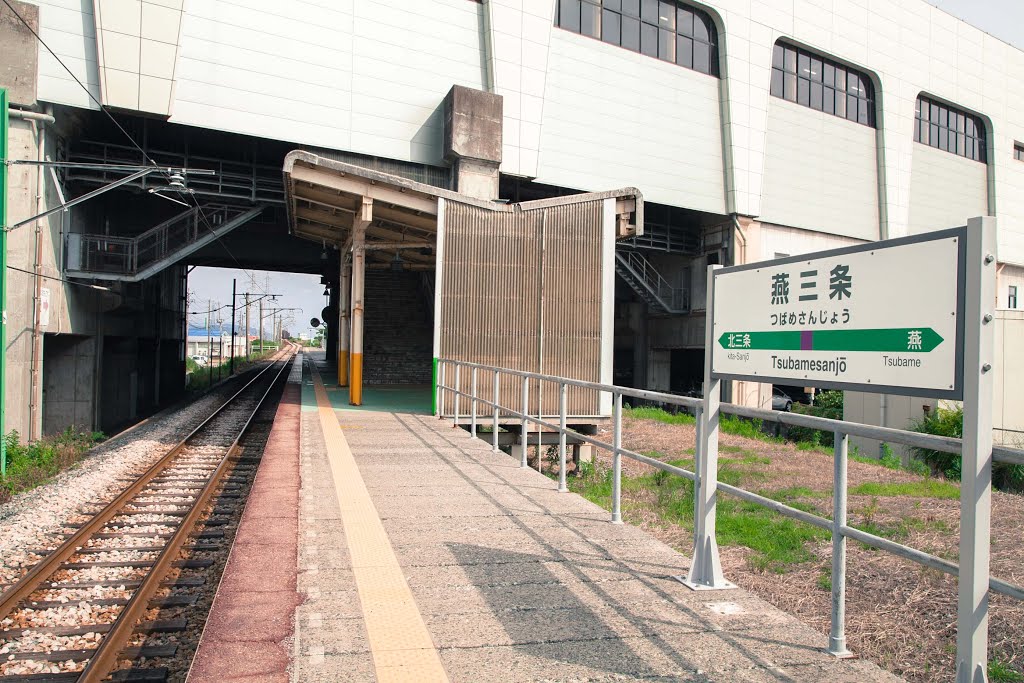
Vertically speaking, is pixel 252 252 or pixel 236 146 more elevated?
pixel 236 146

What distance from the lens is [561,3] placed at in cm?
2525

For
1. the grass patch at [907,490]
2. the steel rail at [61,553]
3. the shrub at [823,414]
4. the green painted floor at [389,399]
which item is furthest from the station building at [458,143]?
the steel rail at [61,553]

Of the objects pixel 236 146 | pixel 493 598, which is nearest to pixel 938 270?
pixel 493 598

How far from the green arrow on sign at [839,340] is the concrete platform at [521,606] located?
57.6 inches

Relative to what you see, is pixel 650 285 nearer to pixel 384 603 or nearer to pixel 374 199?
pixel 374 199

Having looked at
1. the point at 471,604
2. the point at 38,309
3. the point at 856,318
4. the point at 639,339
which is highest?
the point at 38,309

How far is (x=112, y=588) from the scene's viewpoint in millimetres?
6117

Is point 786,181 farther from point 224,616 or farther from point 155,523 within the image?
point 224,616

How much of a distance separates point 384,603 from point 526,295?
39.0 ft

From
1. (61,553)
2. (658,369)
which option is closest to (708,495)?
(61,553)

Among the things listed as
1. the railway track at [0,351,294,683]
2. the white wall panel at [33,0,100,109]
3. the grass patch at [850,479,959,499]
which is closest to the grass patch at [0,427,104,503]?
the railway track at [0,351,294,683]

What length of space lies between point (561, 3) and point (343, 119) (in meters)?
9.63

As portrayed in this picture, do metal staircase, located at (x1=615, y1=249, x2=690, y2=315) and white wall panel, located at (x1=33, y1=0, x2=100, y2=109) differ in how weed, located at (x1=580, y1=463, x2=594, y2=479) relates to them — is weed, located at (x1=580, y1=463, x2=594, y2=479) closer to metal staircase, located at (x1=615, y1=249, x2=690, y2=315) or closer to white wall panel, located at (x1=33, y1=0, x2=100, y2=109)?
white wall panel, located at (x1=33, y1=0, x2=100, y2=109)

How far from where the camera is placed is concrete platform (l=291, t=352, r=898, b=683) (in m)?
3.18
